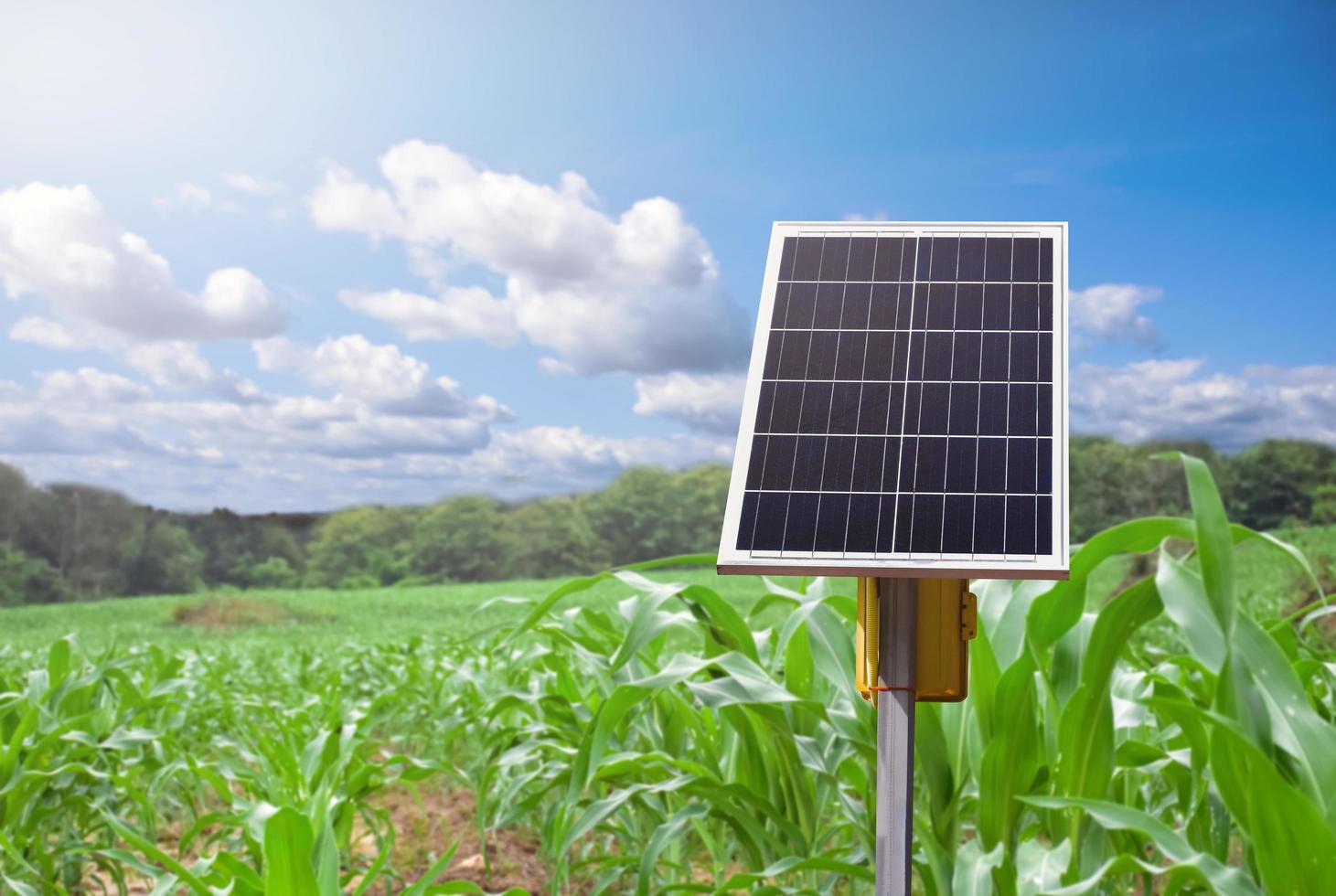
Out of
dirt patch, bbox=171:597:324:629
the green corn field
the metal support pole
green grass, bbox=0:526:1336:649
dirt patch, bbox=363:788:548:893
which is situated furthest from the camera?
dirt patch, bbox=171:597:324:629

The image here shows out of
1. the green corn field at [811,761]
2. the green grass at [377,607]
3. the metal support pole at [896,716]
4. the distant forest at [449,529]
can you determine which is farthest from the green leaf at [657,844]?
the distant forest at [449,529]

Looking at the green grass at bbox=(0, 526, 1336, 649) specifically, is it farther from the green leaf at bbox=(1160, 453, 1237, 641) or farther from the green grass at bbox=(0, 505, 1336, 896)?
the green leaf at bbox=(1160, 453, 1237, 641)

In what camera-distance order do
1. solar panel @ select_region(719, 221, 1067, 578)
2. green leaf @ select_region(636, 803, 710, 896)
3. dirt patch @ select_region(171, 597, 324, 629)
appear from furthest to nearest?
dirt patch @ select_region(171, 597, 324, 629)
green leaf @ select_region(636, 803, 710, 896)
solar panel @ select_region(719, 221, 1067, 578)

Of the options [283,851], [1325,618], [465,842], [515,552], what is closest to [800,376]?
[283,851]

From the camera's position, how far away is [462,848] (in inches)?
122

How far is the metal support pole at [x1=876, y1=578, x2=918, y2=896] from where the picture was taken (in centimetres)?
122

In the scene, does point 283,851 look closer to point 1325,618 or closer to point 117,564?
point 1325,618

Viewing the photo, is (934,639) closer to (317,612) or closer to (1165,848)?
(1165,848)

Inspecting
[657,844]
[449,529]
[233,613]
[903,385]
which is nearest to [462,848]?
[657,844]

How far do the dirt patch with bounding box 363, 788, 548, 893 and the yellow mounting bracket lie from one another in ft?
5.08

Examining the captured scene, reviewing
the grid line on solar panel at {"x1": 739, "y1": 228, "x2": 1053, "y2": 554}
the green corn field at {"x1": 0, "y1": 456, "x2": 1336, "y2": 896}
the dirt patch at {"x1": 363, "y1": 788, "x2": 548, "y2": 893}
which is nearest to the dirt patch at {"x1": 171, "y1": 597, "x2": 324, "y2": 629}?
the dirt patch at {"x1": 363, "y1": 788, "x2": 548, "y2": 893}

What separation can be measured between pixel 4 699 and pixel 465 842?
1.33 m

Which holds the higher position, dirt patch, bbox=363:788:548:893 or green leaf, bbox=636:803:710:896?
green leaf, bbox=636:803:710:896

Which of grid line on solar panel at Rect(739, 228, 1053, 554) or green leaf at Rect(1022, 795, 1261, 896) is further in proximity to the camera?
green leaf at Rect(1022, 795, 1261, 896)
